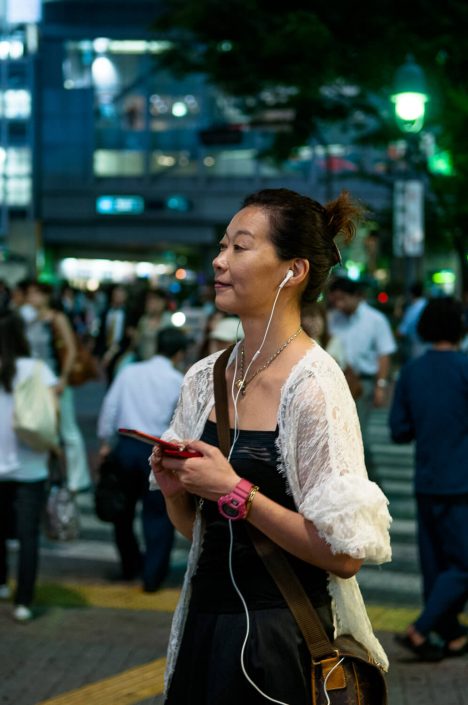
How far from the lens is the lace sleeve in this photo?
8.15 feet

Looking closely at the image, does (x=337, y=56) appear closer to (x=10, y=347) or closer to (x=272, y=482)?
(x=10, y=347)

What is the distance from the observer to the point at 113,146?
5081cm

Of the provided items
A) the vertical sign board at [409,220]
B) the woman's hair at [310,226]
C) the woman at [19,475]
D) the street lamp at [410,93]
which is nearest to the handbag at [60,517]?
the woman at [19,475]

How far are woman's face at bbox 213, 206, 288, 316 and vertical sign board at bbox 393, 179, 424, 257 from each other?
1171cm

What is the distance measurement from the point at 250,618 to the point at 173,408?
4.79m

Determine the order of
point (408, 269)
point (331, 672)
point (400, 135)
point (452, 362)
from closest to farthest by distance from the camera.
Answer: point (331, 672)
point (452, 362)
point (408, 269)
point (400, 135)

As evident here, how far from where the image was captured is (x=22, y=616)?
21.0 feet

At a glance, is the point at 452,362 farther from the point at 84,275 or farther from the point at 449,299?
the point at 84,275

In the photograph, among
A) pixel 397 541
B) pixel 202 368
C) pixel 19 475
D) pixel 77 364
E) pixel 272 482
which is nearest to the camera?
pixel 272 482

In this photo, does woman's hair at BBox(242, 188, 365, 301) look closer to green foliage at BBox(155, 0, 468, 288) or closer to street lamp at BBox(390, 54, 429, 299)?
street lamp at BBox(390, 54, 429, 299)

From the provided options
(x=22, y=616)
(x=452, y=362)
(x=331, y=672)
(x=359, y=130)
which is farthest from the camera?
(x=359, y=130)

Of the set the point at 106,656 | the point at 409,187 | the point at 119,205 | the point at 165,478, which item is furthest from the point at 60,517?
the point at 119,205

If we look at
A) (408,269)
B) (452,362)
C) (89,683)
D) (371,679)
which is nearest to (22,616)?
(89,683)

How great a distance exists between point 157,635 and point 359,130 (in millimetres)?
14896
